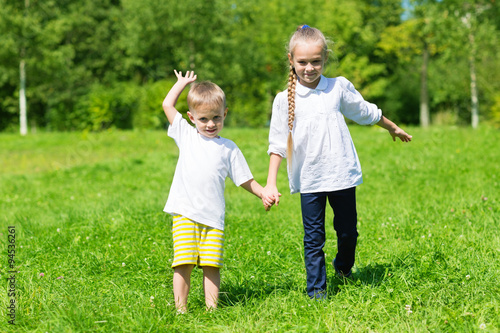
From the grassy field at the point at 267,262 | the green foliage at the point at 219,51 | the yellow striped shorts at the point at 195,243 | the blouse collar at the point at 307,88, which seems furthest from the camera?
the green foliage at the point at 219,51

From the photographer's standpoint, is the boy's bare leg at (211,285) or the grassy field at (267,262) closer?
the grassy field at (267,262)

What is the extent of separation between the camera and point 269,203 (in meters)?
3.51

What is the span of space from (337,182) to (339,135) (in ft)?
1.11

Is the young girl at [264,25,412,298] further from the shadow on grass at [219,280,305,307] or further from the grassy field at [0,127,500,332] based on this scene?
the grassy field at [0,127,500,332]

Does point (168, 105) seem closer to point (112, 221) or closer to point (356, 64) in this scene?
point (112, 221)

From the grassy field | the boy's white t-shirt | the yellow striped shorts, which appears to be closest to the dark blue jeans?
the grassy field

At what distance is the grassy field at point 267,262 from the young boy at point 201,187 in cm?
29

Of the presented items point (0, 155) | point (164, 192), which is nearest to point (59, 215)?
point (164, 192)

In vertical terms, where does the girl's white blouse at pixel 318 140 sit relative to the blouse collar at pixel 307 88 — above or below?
below

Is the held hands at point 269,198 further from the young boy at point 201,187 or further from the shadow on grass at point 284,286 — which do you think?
the shadow on grass at point 284,286

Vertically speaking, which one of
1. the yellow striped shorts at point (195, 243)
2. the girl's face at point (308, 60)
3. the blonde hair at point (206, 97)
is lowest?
the yellow striped shorts at point (195, 243)

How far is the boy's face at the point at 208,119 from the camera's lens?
348 cm

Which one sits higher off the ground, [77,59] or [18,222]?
[77,59]

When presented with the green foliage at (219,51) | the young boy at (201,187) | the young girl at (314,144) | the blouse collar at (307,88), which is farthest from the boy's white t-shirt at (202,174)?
the green foliage at (219,51)
